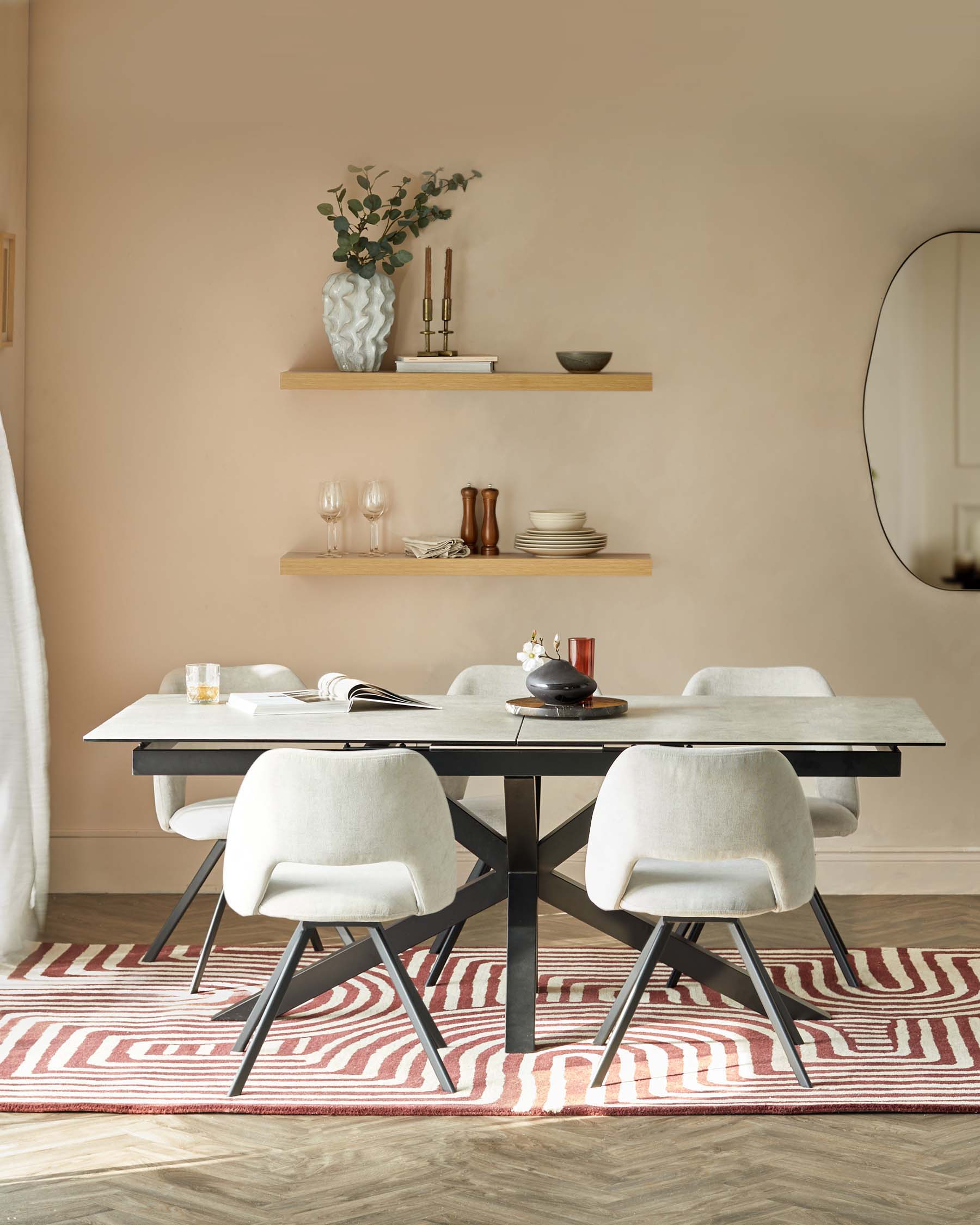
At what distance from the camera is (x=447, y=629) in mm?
4590

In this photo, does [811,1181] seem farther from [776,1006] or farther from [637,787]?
[637,787]

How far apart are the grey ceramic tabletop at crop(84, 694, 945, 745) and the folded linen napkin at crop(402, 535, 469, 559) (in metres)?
0.85

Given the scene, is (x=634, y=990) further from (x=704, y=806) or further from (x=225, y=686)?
(x=225, y=686)

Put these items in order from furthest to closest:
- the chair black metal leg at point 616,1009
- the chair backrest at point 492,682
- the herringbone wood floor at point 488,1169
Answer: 1. the chair backrest at point 492,682
2. the chair black metal leg at point 616,1009
3. the herringbone wood floor at point 488,1169

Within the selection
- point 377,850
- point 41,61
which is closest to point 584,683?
point 377,850

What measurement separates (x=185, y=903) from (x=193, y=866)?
33.9 inches

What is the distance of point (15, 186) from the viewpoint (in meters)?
4.35

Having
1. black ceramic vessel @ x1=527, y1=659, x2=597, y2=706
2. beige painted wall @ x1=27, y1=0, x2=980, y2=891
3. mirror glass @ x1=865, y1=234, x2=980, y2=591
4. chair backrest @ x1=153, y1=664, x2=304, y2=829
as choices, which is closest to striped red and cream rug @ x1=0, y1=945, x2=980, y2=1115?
chair backrest @ x1=153, y1=664, x2=304, y2=829

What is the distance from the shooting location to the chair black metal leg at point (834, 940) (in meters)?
3.58

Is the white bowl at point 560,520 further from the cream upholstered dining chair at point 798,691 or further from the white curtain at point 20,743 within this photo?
the white curtain at point 20,743

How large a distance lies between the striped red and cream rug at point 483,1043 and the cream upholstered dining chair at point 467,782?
3.0 inches

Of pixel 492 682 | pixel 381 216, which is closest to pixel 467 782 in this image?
pixel 492 682

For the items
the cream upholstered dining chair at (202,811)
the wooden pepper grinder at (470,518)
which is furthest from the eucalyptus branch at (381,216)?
the cream upholstered dining chair at (202,811)

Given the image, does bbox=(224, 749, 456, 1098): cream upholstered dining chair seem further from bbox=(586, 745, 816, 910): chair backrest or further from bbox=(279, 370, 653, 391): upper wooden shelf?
bbox=(279, 370, 653, 391): upper wooden shelf
